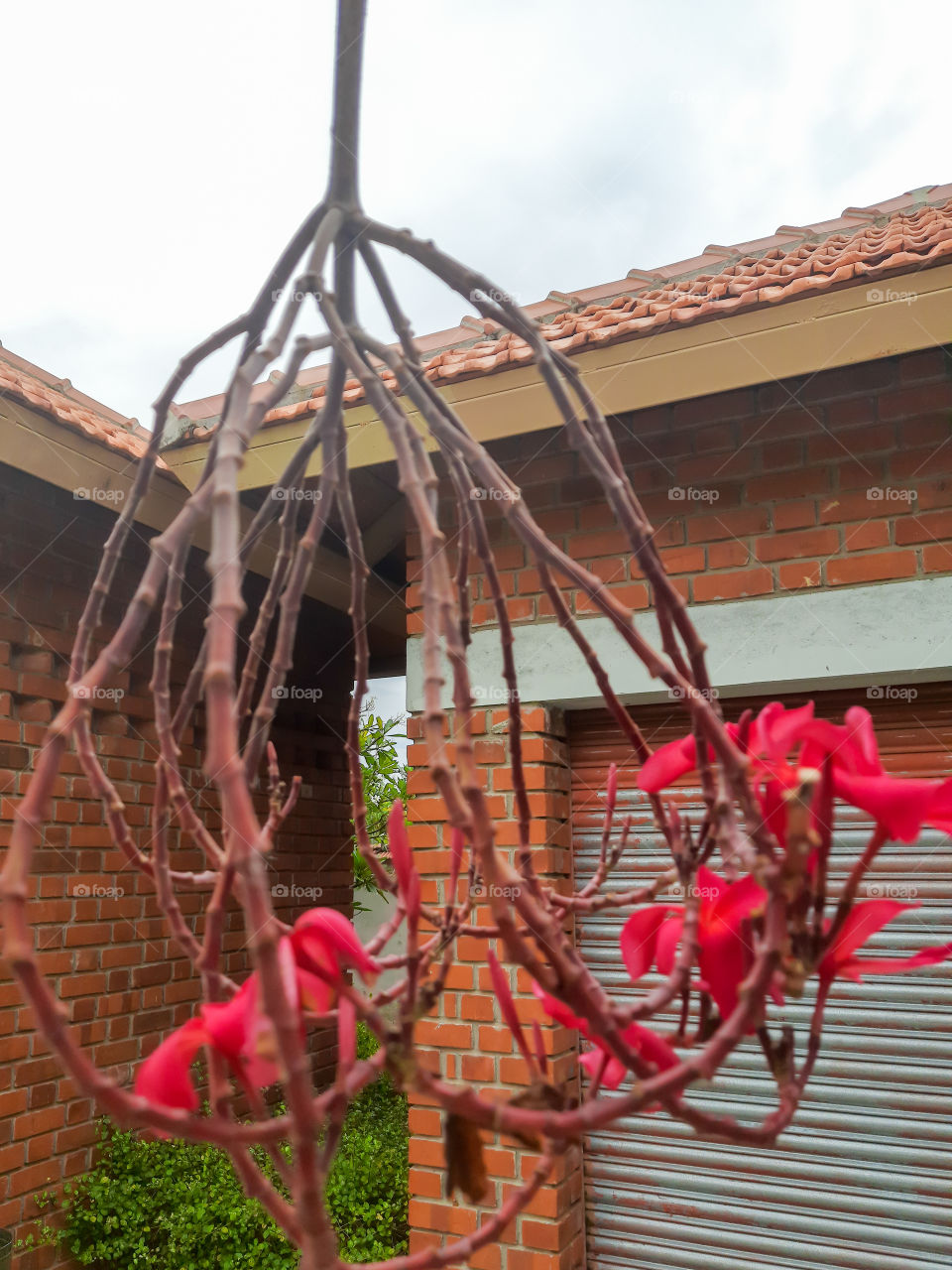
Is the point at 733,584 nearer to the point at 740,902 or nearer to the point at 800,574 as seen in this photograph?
the point at 800,574

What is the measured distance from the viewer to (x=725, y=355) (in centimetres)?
202

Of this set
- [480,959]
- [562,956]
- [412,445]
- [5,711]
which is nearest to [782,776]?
[562,956]

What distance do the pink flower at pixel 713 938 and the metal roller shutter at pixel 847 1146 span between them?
1.67 meters

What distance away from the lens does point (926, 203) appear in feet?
9.38

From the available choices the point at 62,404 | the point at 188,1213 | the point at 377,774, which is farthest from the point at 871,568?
the point at 377,774

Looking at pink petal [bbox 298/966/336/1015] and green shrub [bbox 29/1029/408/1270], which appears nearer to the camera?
pink petal [bbox 298/966/336/1015]

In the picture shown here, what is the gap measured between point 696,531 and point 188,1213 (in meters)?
2.68

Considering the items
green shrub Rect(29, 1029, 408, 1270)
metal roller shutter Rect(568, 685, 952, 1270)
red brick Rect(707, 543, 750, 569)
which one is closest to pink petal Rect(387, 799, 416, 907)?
metal roller shutter Rect(568, 685, 952, 1270)

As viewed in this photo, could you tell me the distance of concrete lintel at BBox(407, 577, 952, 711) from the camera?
206 cm

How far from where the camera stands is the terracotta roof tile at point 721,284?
193 centimetres

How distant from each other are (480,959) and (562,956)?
6.48 ft

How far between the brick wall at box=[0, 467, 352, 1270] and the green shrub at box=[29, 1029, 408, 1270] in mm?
112

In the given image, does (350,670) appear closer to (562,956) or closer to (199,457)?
(199,457)

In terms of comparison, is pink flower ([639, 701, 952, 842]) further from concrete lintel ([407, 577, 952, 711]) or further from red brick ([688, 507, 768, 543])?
red brick ([688, 507, 768, 543])
